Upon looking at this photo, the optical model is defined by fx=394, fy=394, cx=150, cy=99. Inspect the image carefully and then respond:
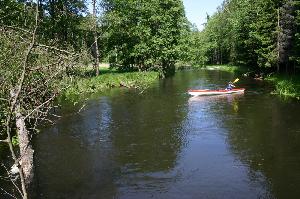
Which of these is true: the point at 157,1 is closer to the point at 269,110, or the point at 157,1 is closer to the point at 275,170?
the point at 269,110

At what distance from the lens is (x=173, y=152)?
71.0ft

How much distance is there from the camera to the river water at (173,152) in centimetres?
1653

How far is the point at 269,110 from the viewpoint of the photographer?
32062mm

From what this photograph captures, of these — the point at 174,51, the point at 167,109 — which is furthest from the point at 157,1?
the point at 167,109

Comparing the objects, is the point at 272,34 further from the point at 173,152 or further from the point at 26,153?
the point at 26,153

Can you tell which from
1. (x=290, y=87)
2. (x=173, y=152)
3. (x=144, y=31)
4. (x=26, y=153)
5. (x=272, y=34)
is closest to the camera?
(x=26, y=153)

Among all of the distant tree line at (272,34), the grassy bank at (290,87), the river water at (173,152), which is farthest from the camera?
the distant tree line at (272,34)

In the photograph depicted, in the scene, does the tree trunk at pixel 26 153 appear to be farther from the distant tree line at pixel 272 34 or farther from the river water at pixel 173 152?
the distant tree line at pixel 272 34

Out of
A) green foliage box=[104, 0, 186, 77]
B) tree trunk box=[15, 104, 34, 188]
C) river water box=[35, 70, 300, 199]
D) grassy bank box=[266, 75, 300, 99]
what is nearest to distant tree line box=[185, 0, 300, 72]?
grassy bank box=[266, 75, 300, 99]

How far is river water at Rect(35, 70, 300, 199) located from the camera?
1653 centimetres

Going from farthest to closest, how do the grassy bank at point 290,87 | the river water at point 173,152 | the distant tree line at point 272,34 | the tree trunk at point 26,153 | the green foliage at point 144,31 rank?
1. the green foliage at point 144,31
2. the distant tree line at point 272,34
3. the grassy bank at point 290,87
4. the river water at point 173,152
5. the tree trunk at point 26,153

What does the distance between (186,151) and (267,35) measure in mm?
35328

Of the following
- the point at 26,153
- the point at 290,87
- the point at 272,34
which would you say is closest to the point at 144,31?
the point at 272,34

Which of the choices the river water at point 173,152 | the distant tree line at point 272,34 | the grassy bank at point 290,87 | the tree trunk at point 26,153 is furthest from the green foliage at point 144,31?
the tree trunk at point 26,153
